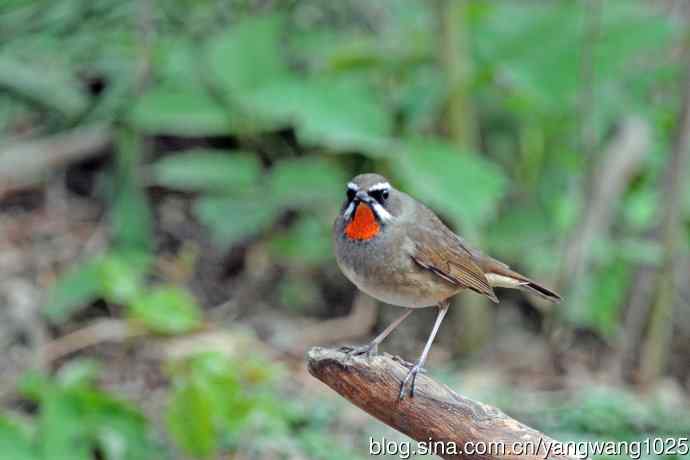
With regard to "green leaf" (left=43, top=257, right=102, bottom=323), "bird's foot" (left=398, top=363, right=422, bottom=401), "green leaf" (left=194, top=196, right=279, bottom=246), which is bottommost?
"green leaf" (left=43, top=257, right=102, bottom=323)

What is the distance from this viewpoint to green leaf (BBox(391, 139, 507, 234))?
5840 mm

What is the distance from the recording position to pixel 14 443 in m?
4.88

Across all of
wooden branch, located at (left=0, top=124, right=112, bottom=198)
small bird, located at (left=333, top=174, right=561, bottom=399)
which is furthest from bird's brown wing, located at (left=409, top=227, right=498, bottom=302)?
wooden branch, located at (left=0, top=124, right=112, bottom=198)

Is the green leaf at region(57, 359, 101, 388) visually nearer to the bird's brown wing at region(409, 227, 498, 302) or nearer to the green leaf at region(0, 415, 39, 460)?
the green leaf at region(0, 415, 39, 460)

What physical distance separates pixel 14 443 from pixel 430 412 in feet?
7.64

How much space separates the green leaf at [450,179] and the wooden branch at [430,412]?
2.28m

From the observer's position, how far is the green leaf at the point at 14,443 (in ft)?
15.9

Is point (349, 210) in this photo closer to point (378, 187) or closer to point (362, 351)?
point (378, 187)

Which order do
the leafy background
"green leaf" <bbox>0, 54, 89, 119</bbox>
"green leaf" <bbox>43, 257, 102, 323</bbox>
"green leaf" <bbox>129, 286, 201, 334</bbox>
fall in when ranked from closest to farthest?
the leafy background, "green leaf" <bbox>129, 286, 201, 334</bbox>, "green leaf" <bbox>43, 257, 102, 323</bbox>, "green leaf" <bbox>0, 54, 89, 119</bbox>

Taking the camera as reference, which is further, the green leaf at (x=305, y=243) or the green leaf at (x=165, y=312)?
the green leaf at (x=305, y=243)

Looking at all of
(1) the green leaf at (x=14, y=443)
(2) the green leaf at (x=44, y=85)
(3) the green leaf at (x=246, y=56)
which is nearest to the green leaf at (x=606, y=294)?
(3) the green leaf at (x=246, y=56)

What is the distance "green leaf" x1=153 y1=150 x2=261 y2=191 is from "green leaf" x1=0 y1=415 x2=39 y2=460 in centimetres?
228

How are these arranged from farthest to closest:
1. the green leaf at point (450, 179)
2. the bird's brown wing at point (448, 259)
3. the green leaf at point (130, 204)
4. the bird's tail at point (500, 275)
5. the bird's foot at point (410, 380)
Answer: the green leaf at point (130, 204) < the green leaf at point (450, 179) < the bird's tail at point (500, 275) < the bird's brown wing at point (448, 259) < the bird's foot at point (410, 380)

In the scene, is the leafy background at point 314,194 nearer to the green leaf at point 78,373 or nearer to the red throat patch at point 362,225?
the green leaf at point 78,373
